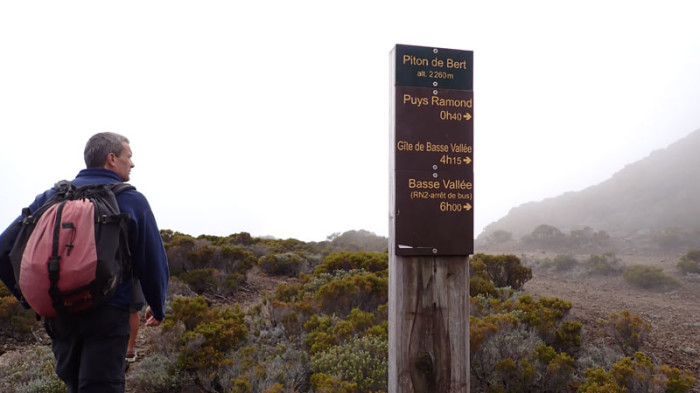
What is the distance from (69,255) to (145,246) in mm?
352

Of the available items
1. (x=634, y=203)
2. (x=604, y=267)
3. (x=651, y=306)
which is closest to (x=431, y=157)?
(x=651, y=306)

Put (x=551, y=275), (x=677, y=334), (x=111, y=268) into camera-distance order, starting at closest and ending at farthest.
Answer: (x=111, y=268) < (x=677, y=334) < (x=551, y=275)

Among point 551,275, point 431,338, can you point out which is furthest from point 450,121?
point 551,275

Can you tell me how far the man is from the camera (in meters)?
2.14

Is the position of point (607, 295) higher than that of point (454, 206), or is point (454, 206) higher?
point (454, 206)

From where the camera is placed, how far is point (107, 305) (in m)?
2.14

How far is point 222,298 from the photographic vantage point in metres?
7.60

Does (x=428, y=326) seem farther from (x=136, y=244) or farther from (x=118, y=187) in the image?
(x=118, y=187)

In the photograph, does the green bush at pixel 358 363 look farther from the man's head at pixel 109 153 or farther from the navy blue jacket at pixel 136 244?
the man's head at pixel 109 153

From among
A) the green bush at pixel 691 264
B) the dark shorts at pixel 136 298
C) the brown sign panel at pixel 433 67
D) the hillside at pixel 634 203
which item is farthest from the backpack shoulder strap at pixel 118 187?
the hillside at pixel 634 203

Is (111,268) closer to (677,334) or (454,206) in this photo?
(454,206)

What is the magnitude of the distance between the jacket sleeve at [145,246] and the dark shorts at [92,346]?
0.16 meters

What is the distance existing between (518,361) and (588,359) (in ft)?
3.15

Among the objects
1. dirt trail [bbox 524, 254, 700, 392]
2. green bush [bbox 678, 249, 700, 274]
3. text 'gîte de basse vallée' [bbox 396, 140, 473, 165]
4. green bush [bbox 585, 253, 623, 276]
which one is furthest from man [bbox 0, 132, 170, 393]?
green bush [bbox 678, 249, 700, 274]
